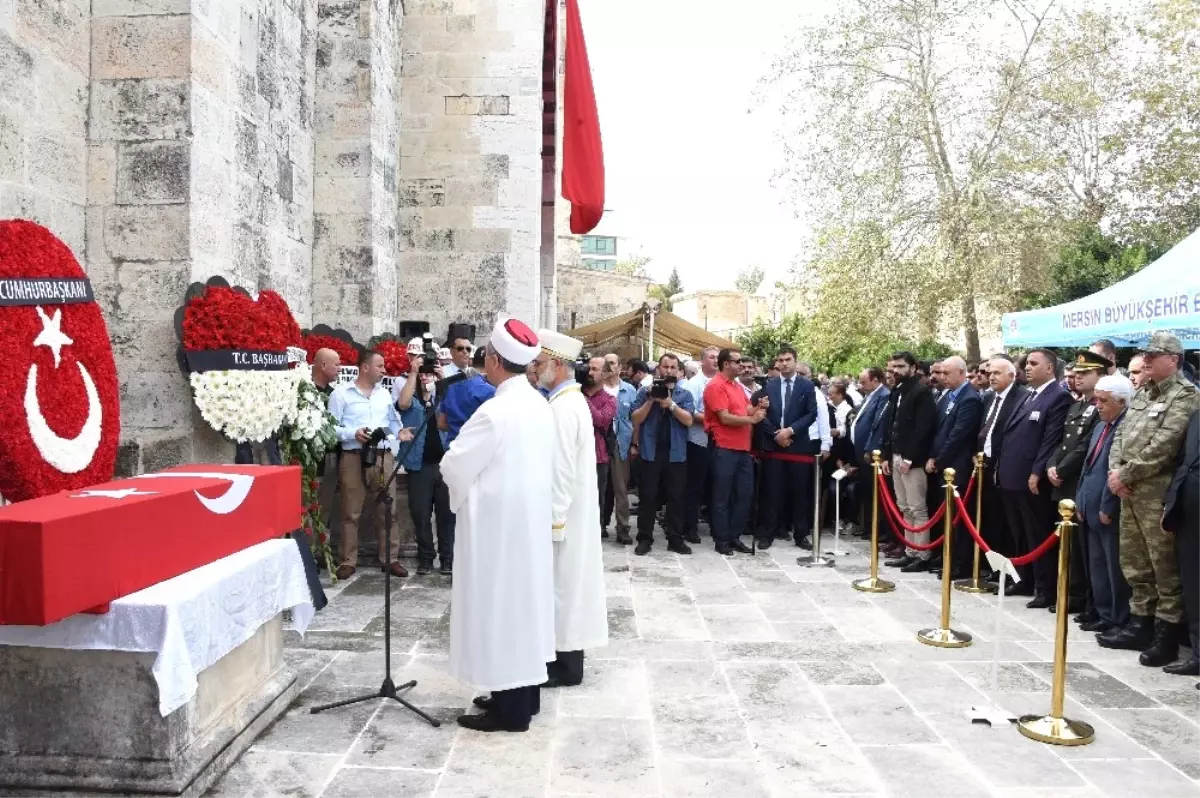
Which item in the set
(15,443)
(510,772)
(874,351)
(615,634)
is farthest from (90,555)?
(874,351)

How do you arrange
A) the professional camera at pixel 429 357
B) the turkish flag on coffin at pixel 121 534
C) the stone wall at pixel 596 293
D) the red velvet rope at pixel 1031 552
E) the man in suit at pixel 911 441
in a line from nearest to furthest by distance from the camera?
the turkish flag on coffin at pixel 121 534 < the red velvet rope at pixel 1031 552 < the professional camera at pixel 429 357 < the man in suit at pixel 911 441 < the stone wall at pixel 596 293

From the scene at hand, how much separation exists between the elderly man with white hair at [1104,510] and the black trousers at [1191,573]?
51cm

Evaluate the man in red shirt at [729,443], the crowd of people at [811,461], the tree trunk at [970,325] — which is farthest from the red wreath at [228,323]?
the tree trunk at [970,325]

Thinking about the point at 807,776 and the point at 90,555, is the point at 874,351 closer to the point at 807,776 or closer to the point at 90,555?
the point at 807,776

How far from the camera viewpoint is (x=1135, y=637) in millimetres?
5223

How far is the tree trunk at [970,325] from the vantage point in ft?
58.3

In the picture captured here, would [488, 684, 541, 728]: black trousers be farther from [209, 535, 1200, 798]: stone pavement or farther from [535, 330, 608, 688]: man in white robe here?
[535, 330, 608, 688]: man in white robe

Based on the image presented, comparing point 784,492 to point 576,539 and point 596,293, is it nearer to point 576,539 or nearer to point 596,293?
point 576,539

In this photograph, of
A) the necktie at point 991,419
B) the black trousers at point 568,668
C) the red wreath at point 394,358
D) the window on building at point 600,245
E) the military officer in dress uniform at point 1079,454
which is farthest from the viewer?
the window on building at point 600,245

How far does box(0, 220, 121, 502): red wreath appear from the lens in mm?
3375

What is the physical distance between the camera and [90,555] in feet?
9.12

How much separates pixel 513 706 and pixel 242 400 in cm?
217

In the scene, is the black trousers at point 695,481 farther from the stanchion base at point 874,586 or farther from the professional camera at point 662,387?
the stanchion base at point 874,586

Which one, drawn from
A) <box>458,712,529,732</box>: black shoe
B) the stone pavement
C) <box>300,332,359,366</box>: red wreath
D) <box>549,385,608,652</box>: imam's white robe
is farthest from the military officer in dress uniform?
<box>300,332,359,366</box>: red wreath
